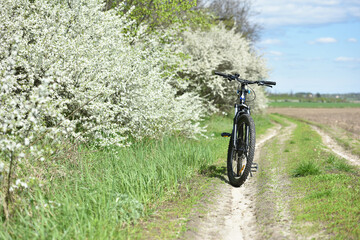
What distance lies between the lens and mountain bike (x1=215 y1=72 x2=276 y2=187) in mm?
5734

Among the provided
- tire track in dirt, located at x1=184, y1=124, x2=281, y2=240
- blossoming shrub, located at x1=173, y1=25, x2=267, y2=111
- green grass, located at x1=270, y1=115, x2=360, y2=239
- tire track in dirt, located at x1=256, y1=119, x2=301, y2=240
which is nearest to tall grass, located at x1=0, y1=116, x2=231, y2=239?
tire track in dirt, located at x1=184, y1=124, x2=281, y2=240

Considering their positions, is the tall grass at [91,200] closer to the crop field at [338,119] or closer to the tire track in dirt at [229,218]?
the tire track in dirt at [229,218]

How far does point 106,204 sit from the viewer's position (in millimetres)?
4398

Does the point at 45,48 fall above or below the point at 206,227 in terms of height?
above

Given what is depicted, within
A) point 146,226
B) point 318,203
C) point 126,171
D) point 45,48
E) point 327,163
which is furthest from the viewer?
point 327,163

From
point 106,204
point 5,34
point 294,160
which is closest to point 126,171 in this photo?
point 106,204

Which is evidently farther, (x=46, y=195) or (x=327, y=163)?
(x=327, y=163)

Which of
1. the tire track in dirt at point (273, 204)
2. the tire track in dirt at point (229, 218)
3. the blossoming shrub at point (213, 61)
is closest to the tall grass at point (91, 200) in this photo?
the tire track in dirt at point (229, 218)

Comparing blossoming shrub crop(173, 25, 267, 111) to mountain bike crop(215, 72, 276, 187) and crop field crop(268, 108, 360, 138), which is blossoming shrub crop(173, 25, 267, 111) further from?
mountain bike crop(215, 72, 276, 187)

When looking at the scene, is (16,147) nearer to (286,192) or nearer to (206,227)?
(206,227)

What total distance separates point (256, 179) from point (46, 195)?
4.10 meters

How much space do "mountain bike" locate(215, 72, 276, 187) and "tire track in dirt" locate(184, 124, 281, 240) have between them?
12.9 inches

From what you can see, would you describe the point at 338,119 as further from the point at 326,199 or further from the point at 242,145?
the point at 326,199

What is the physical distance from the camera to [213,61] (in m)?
20.3
